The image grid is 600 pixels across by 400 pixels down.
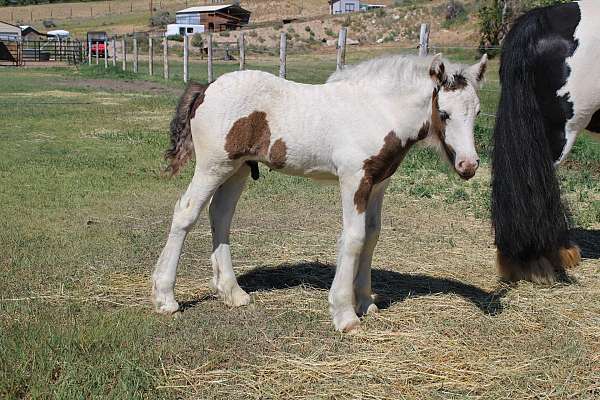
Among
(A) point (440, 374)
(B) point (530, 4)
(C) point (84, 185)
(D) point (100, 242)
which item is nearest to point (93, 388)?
(A) point (440, 374)

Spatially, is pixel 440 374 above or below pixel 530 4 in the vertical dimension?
below

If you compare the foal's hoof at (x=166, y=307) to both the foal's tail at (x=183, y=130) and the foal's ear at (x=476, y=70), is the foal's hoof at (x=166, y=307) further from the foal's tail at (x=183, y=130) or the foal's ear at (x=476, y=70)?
the foal's ear at (x=476, y=70)

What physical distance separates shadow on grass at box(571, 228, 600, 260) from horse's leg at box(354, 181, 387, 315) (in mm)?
2638

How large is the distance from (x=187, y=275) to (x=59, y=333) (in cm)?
160

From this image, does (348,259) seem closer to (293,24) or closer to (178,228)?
(178,228)

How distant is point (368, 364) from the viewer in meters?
4.22

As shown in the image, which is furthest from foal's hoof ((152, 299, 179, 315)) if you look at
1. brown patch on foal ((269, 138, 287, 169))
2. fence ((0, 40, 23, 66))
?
fence ((0, 40, 23, 66))

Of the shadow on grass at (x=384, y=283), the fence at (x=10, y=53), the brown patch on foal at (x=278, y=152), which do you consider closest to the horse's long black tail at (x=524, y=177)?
the shadow on grass at (x=384, y=283)

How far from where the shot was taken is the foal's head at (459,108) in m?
4.52

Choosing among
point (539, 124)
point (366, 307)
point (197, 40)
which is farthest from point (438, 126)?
point (197, 40)

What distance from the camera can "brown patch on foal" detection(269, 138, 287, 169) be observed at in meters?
4.80

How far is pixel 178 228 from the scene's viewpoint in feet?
16.1

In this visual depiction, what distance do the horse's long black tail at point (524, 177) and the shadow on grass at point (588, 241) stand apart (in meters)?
0.91

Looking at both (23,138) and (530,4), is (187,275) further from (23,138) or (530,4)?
(530,4)
